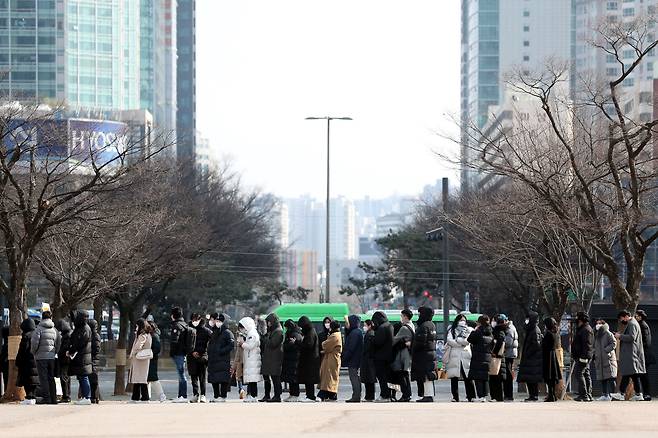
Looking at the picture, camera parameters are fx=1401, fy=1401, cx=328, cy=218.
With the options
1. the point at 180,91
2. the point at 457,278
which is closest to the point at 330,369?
the point at 457,278

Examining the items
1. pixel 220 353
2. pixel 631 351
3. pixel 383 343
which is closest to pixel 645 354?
pixel 631 351

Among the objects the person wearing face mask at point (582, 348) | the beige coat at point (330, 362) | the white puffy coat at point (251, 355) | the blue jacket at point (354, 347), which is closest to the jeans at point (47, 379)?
the white puffy coat at point (251, 355)

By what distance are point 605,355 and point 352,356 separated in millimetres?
4271

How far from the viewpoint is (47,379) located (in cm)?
2252

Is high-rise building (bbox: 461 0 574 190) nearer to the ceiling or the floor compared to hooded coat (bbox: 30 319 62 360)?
nearer to the ceiling

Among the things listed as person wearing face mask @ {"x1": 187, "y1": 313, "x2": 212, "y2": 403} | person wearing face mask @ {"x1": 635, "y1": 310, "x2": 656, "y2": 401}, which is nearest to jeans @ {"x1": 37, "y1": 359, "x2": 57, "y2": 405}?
person wearing face mask @ {"x1": 187, "y1": 313, "x2": 212, "y2": 403}

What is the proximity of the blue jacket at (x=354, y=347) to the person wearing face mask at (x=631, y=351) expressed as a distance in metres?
4.38

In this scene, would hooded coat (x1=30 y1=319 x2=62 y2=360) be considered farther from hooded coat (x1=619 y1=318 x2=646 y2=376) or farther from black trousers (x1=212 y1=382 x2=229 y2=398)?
hooded coat (x1=619 y1=318 x2=646 y2=376)

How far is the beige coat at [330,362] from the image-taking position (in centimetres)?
2402

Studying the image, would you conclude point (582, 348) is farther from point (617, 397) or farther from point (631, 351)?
point (617, 397)

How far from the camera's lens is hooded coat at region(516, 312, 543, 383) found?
78.1 feet

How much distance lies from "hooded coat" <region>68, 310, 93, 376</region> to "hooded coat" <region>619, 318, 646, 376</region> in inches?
344

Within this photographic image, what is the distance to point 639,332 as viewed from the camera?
23312 millimetres

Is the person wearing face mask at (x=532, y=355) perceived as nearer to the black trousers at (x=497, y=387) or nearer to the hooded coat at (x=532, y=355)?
the hooded coat at (x=532, y=355)
